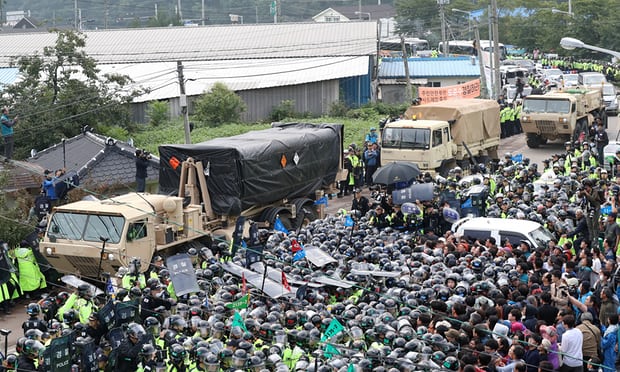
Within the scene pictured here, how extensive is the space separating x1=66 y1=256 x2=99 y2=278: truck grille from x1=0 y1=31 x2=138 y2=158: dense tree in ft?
43.7

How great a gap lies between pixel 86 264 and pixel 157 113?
2049cm

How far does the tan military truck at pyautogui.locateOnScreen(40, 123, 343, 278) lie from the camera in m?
17.4

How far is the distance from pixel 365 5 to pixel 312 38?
76653 millimetres

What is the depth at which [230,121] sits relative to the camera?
39281 mm

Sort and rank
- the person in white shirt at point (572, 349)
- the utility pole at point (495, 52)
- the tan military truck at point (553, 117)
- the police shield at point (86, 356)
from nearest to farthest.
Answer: the police shield at point (86, 356), the person in white shirt at point (572, 349), the tan military truck at point (553, 117), the utility pole at point (495, 52)

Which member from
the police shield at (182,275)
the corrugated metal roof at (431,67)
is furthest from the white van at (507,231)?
the corrugated metal roof at (431,67)

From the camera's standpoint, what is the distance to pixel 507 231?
18094 millimetres

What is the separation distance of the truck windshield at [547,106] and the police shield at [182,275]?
21.1 metres

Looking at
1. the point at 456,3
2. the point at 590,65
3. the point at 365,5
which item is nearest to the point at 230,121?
the point at 590,65

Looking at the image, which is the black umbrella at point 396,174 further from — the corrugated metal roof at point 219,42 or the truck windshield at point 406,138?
the corrugated metal roof at point 219,42

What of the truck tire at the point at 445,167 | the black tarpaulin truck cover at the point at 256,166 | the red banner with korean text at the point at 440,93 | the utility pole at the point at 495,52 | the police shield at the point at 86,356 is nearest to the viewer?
the police shield at the point at 86,356

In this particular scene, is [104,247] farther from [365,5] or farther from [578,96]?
[365,5]

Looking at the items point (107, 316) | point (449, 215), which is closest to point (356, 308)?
point (107, 316)

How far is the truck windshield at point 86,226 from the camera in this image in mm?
17328
